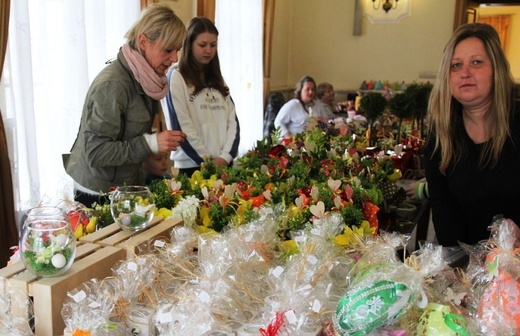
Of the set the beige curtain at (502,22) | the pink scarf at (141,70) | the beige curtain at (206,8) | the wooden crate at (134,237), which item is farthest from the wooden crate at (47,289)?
the beige curtain at (502,22)

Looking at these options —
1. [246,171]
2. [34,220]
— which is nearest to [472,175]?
[246,171]

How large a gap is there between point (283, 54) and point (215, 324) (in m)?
7.69

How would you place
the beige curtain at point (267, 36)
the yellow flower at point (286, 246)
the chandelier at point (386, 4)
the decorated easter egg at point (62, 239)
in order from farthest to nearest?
the chandelier at point (386, 4) < the beige curtain at point (267, 36) < the yellow flower at point (286, 246) < the decorated easter egg at point (62, 239)

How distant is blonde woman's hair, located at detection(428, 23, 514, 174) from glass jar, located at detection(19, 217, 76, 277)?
139 cm

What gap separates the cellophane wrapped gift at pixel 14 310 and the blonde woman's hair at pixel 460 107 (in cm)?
148

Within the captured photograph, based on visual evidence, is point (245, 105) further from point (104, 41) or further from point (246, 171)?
point (246, 171)

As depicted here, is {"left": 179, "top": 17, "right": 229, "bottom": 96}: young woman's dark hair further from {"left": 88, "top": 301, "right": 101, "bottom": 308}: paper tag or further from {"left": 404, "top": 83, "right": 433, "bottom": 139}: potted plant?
{"left": 88, "top": 301, "right": 101, "bottom": 308}: paper tag

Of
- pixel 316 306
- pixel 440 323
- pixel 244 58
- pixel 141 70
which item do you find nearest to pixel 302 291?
pixel 316 306

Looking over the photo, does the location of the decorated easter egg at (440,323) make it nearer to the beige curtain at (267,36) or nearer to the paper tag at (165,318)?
the paper tag at (165,318)

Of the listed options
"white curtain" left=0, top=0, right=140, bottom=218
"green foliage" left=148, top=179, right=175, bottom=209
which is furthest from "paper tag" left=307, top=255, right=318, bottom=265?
"white curtain" left=0, top=0, right=140, bottom=218

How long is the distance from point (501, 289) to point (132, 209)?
2.76 ft

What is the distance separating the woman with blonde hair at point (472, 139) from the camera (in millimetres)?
1753

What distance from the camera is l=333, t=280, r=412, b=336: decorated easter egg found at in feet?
2.85

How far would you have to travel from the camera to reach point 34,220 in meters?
1.01
